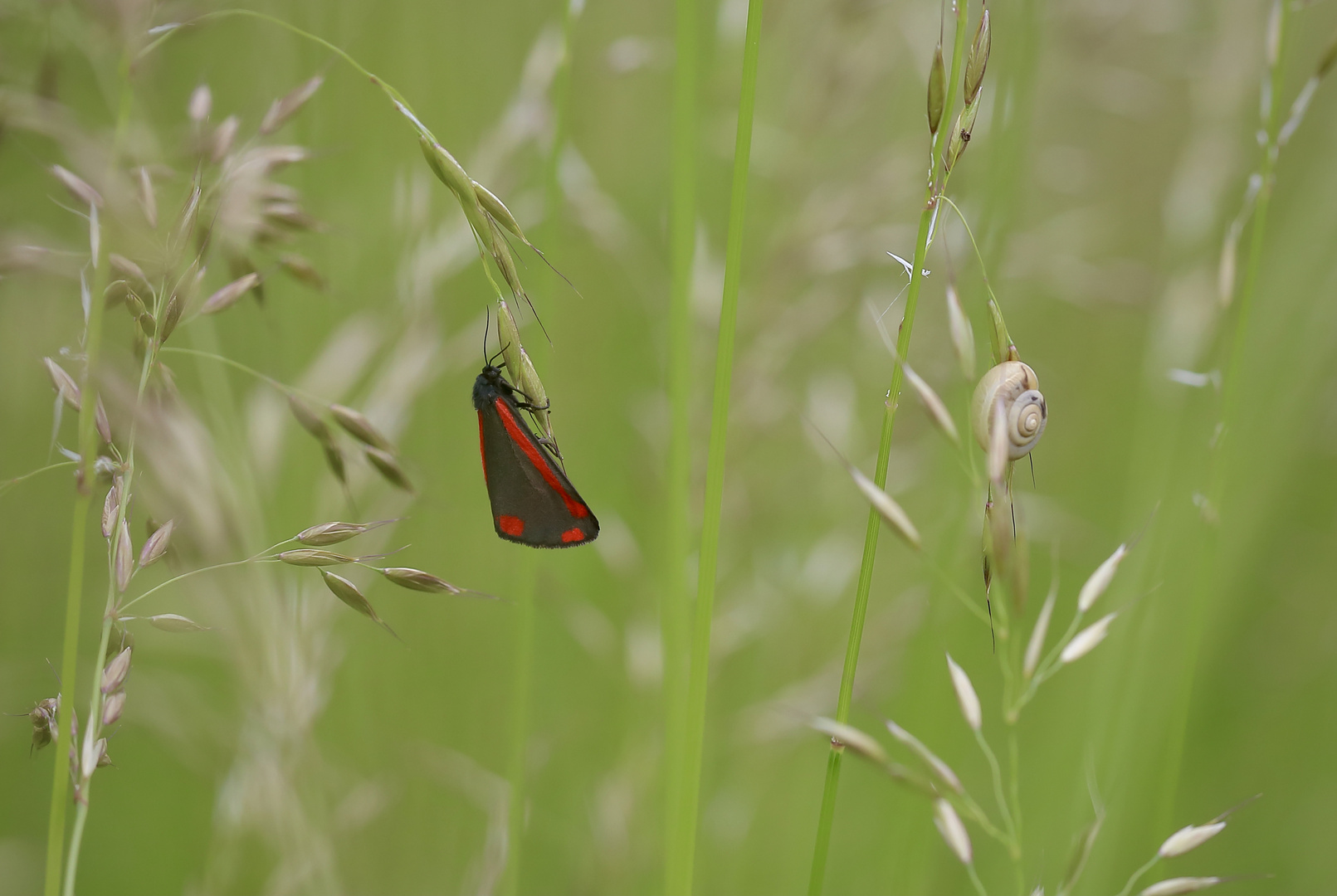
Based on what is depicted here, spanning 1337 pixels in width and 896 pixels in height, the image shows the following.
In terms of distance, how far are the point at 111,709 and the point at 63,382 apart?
0.40 metres

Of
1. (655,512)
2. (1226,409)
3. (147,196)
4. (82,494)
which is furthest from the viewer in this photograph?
(655,512)

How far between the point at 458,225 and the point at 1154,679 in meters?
2.00

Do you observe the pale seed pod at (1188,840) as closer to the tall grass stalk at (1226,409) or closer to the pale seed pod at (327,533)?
the tall grass stalk at (1226,409)

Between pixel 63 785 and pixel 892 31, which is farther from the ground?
pixel 892 31

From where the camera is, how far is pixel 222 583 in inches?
63.2

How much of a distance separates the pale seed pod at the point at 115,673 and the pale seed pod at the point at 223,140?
69cm

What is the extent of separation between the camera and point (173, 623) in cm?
92

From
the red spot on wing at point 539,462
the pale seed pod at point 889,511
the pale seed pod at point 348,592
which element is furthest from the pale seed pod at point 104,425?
the pale seed pod at point 889,511

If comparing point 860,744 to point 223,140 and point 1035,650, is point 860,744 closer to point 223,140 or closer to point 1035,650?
point 1035,650

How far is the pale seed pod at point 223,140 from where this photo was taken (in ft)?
3.71

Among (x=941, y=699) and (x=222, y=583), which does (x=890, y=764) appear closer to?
(x=941, y=699)

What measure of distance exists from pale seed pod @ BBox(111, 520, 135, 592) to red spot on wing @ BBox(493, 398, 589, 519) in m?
0.52

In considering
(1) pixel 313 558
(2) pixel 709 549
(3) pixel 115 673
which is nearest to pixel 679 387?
(2) pixel 709 549

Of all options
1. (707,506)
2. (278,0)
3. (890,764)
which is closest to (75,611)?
(707,506)
